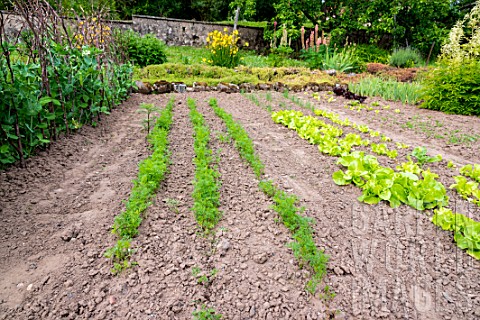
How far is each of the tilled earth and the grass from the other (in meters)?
3.45

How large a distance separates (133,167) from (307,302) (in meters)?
2.15

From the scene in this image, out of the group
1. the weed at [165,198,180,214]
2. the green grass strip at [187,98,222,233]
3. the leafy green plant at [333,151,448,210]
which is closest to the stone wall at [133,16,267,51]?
the green grass strip at [187,98,222,233]

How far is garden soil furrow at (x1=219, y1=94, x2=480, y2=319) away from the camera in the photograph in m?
1.66

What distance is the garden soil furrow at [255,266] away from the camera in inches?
64.4

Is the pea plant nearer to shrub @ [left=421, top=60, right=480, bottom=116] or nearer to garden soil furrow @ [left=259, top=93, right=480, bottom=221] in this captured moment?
garden soil furrow @ [left=259, top=93, right=480, bottom=221]

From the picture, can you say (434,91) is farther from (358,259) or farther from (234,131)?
(358,259)

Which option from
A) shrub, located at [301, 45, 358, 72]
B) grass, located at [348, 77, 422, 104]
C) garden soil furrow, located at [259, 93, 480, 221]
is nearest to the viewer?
garden soil furrow, located at [259, 93, 480, 221]

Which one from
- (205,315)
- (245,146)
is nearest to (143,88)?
(245,146)

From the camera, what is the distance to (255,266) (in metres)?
1.90

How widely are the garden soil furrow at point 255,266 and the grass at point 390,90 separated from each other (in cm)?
488

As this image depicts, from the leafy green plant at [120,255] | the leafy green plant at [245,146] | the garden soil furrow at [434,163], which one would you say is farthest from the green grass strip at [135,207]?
the garden soil furrow at [434,163]

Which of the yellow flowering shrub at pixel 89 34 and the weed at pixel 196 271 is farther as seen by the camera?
the yellow flowering shrub at pixel 89 34

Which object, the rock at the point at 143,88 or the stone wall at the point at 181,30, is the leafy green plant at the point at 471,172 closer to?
the rock at the point at 143,88

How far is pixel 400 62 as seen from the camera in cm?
1026
